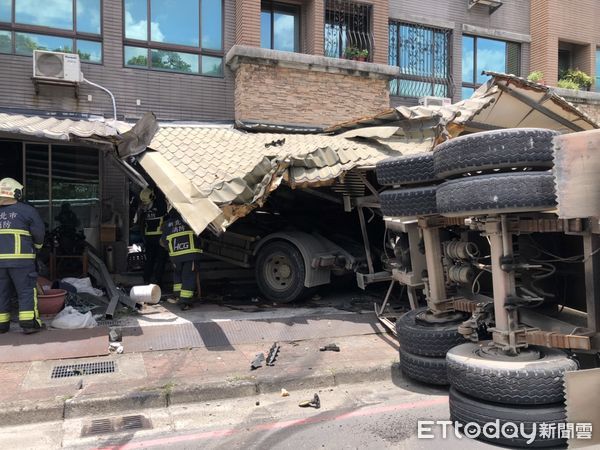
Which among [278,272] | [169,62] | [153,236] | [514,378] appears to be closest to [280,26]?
[169,62]

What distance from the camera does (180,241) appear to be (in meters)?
7.95

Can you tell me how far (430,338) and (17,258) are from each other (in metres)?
4.85

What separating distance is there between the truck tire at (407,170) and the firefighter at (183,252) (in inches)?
138

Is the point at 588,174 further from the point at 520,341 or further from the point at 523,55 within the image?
the point at 523,55

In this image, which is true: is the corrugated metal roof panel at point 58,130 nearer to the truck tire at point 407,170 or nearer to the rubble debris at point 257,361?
the rubble debris at point 257,361

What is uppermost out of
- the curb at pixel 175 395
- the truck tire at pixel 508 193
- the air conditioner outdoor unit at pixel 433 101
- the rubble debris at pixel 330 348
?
the air conditioner outdoor unit at pixel 433 101

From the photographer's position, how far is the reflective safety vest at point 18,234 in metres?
6.14

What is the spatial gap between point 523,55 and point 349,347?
13322mm

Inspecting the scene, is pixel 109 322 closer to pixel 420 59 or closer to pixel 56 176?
pixel 56 176

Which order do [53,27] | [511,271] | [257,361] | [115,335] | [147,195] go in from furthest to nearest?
1. [53,27]
2. [147,195]
3. [115,335]
4. [257,361]
5. [511,271]

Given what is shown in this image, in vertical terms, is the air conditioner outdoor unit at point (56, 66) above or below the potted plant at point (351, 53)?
below

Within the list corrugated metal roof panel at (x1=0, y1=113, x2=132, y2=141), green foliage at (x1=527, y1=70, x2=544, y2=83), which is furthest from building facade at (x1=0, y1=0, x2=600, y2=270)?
corrugated metal roof panel at (x1=0, y1=113, x2=132, y2=141)

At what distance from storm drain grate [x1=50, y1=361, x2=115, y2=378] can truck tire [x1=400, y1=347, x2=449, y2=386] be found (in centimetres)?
313

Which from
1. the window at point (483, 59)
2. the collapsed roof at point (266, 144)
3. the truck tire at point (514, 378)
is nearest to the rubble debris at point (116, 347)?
the collapsed roof at point (266, 144)
